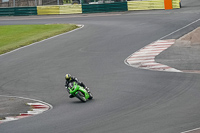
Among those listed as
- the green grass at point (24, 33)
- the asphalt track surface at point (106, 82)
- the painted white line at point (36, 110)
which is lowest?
the painted white line at point (36, 110)

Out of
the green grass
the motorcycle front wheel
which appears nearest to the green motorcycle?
the motorcycle front wheel

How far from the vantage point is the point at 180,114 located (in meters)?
13.1

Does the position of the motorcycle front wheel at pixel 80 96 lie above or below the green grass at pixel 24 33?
below

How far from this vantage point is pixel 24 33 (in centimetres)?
4122

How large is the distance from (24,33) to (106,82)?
22.7 meters

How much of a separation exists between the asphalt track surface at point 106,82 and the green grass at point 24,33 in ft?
5.98

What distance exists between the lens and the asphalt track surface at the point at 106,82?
12781 millimetres

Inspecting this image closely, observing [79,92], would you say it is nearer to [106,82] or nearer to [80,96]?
[80,96]

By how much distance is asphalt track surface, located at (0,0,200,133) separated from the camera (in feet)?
41.9

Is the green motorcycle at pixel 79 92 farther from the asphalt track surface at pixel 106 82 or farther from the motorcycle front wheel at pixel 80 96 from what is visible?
the asphalt track surface at pixel 106 82

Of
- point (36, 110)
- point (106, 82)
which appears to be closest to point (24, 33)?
point (106, 82)

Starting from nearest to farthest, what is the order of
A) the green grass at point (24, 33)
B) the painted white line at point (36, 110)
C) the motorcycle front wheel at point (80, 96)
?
the painted white line at point (36, 110), the motorcycle front wheel at point (80, 96), the green grass at point (24, 33)

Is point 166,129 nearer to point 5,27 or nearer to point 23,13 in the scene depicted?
point 5,27

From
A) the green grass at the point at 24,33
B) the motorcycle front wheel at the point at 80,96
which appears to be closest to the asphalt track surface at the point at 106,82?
the motorcycle front wheel at the point at 80,96
